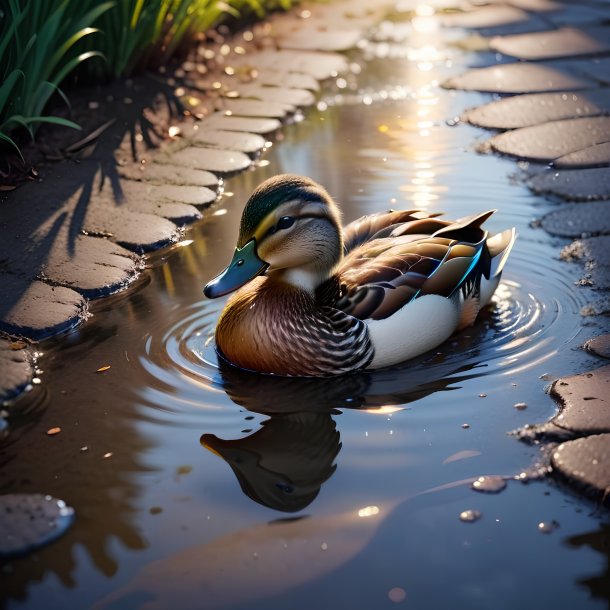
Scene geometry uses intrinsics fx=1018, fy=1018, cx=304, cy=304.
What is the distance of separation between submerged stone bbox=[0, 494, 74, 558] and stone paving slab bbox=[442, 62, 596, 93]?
5.19m

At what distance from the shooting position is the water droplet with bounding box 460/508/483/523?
3084 mm

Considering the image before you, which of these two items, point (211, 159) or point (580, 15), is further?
point (580, 15)

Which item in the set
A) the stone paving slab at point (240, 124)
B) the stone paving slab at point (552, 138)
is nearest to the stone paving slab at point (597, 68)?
the stone paving slab at point (552, 138)

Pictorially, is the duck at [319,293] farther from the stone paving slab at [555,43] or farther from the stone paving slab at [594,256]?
the stone paving slab at [555,43]

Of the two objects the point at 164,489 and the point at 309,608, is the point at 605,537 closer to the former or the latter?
the point at 309,608

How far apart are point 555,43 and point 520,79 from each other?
0.98 m

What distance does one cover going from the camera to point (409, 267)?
4.15 metres

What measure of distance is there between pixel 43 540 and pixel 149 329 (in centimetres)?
147

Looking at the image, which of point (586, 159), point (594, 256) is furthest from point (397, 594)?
point (586, 159)

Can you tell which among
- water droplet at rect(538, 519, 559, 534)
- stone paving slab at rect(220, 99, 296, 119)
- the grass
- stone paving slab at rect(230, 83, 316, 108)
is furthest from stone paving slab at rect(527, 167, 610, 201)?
water droplet at rect(538, 519, 559, 534)

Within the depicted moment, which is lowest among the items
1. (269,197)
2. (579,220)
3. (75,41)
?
(579,220)

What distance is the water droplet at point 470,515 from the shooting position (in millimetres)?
3084

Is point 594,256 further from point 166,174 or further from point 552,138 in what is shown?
point 166,174

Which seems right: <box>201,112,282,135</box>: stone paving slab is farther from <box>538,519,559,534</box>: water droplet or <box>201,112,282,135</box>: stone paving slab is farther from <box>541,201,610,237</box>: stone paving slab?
<box>538,519,559,534</box>: water droplet
